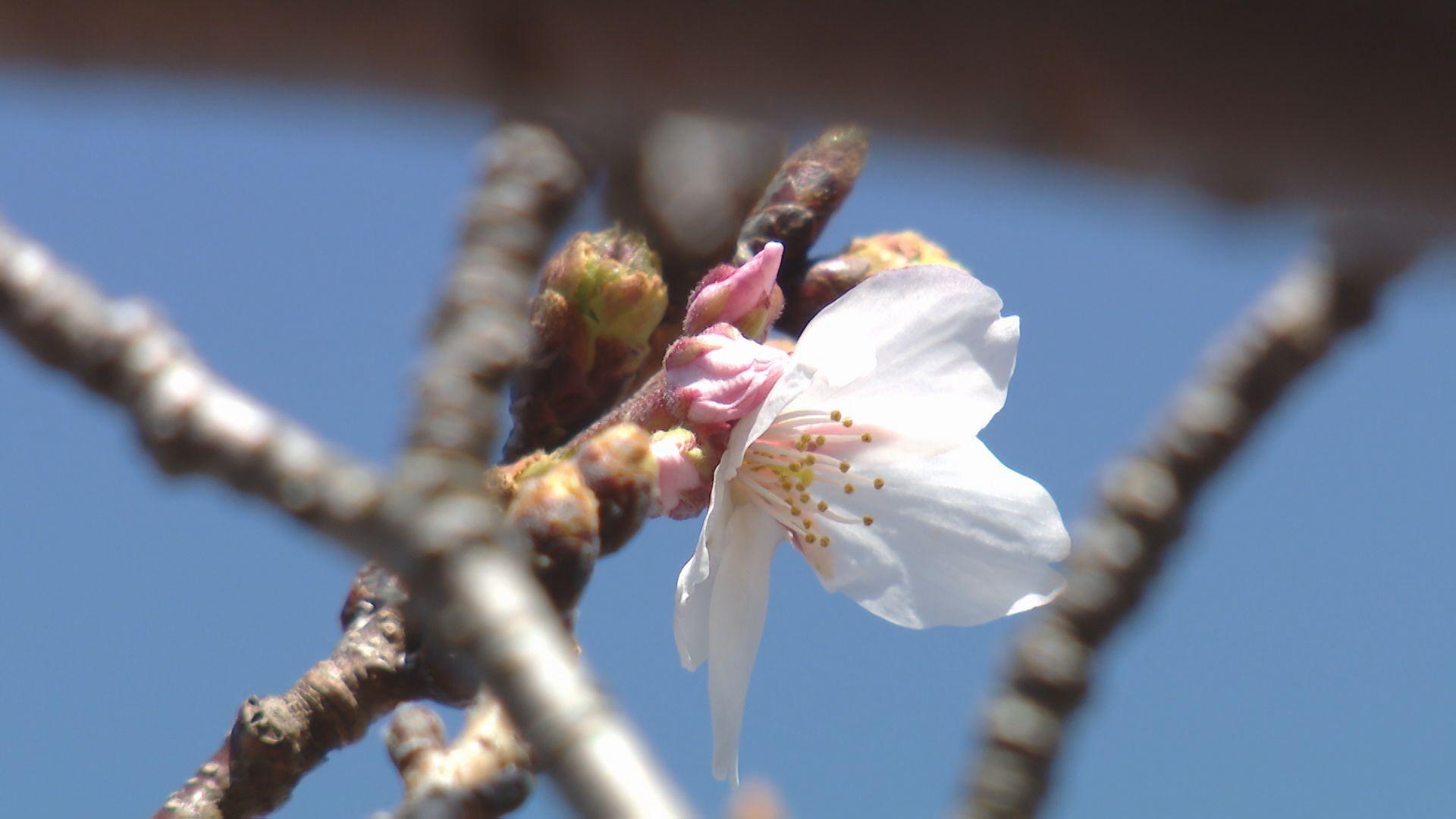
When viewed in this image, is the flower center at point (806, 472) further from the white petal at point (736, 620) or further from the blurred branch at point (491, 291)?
the blurred branch at point (491, 291)

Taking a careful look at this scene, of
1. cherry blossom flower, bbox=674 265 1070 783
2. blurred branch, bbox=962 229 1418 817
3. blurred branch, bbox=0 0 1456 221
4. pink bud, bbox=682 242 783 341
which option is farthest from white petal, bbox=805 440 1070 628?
blurred branch, bbox=0 0 1456 221

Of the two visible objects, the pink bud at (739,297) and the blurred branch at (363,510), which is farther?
the pink bud at (739,297)

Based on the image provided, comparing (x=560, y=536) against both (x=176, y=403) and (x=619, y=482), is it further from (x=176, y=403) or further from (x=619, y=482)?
(x=176, y=403)

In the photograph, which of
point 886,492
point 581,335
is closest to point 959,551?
point 886,492

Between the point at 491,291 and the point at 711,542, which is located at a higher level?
the point at 711,542

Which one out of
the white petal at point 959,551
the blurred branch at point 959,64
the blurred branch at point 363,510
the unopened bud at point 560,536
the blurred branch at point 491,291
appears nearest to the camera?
the blurred branch at point 959,64

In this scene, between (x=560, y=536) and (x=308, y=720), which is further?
(x=308, y=720)

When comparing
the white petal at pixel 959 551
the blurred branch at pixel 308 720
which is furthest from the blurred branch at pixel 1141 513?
the white petal at pixel 959 551
